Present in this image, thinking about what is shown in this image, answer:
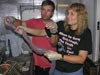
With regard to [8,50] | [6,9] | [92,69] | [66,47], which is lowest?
[92,69]

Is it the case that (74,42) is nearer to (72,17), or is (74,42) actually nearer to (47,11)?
(72,17)

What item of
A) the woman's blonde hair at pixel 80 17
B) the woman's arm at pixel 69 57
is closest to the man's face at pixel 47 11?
the woman's blonde hair at pixel 80 17

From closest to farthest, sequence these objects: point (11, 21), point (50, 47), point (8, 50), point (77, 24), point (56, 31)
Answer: point (77, 24)
point (56, 31)
point (11, 21)
point (50, 47)
point (8, 50)

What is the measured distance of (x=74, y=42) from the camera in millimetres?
2301

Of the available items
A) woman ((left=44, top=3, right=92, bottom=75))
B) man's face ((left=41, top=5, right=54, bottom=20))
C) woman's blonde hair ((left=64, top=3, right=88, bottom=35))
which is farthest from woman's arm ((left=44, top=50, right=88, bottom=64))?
man's face ((left=41, top=5, right=54, bottom=20))

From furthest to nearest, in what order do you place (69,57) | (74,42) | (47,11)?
(47,11) < (74,42) < (69,57)

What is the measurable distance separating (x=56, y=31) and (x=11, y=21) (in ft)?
1.97

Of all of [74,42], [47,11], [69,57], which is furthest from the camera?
[47,11]

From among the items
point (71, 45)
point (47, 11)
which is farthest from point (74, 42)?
point (47, 11)

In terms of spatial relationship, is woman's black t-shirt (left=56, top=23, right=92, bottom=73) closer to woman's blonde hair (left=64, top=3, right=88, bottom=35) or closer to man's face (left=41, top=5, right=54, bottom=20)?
woman's blonde hair (left=64, top=3, right=88, bottom=35)

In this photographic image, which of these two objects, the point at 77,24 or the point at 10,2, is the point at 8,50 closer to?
the point at 10,2

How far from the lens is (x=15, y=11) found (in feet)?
13.0

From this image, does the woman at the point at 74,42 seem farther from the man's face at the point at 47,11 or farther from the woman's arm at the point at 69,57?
the man's face at the point at 47,11

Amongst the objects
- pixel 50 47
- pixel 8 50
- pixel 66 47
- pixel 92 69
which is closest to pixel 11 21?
pixel 50 47
